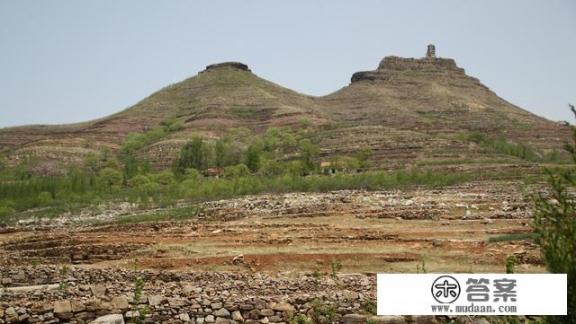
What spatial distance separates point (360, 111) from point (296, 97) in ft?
60.4

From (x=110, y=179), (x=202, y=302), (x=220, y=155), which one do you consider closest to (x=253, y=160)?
(x=220, y=155)

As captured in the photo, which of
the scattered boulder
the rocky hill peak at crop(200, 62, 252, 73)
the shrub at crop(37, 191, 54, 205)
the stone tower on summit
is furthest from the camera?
the stone tower on summit

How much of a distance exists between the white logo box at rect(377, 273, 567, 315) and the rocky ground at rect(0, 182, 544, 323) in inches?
123

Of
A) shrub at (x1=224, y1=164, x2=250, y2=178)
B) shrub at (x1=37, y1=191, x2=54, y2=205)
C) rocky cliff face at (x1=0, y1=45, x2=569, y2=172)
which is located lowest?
shrub at (x1=37, y1=191, x2=54, y2=205)

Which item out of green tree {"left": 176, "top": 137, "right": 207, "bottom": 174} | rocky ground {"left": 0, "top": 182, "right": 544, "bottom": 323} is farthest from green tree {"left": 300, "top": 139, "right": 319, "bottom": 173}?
rocky ground {"left": 0, "top": 182, "right": 544, "bottom": 323}

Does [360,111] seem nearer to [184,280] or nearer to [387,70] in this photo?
[387,70]

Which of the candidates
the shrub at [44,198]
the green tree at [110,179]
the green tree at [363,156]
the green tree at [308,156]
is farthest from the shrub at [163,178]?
the green tree at [363,156]

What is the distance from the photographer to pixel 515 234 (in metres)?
24.6

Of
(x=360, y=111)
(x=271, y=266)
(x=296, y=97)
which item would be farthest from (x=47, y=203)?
(x=296, y=97)

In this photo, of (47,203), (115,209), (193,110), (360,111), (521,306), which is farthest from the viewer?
(360,111)

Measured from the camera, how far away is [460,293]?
8.68m

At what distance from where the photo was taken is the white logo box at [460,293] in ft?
28.1

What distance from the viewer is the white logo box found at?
Answer: 8555mm

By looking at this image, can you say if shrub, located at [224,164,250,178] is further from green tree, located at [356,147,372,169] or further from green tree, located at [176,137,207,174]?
green tree, located at [356,147,372,169]
